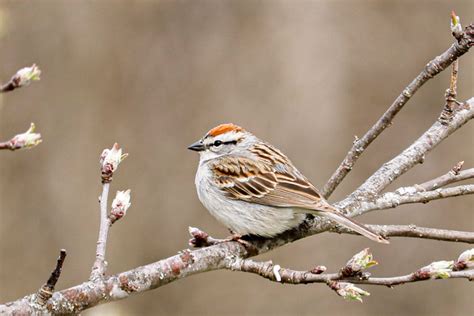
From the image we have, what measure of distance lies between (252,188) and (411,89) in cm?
134

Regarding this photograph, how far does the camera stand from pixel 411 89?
3930 millimetres

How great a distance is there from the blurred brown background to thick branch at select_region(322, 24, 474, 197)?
349cm

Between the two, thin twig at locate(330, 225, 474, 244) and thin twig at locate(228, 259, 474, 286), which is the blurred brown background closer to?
thin twig at locate(330, 225, 474, 244)

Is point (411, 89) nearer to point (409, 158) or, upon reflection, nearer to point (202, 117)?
point (409, 158)

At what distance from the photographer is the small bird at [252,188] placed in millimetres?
4273

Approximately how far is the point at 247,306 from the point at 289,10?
3.34m

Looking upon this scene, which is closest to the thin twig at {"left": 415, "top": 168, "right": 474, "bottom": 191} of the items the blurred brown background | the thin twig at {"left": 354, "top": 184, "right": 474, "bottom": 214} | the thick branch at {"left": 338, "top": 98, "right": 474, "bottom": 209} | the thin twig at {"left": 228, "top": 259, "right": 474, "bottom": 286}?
the thin twig at {"left": 354, "top": 184, "right": 474, "bottom": 214}

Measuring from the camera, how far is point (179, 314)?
7.45m

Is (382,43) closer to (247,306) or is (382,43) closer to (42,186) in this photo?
(247,306)

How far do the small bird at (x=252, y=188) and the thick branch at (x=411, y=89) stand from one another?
24 centimetres

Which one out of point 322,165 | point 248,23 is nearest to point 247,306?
point 322,165

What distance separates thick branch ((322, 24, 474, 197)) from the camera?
363cm

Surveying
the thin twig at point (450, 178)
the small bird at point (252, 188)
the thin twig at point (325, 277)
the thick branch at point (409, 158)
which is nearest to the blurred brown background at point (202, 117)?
the small bird at point (252, 188)

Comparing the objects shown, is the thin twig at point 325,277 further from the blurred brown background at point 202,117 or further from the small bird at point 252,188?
the blurred brown background at point 202,117
